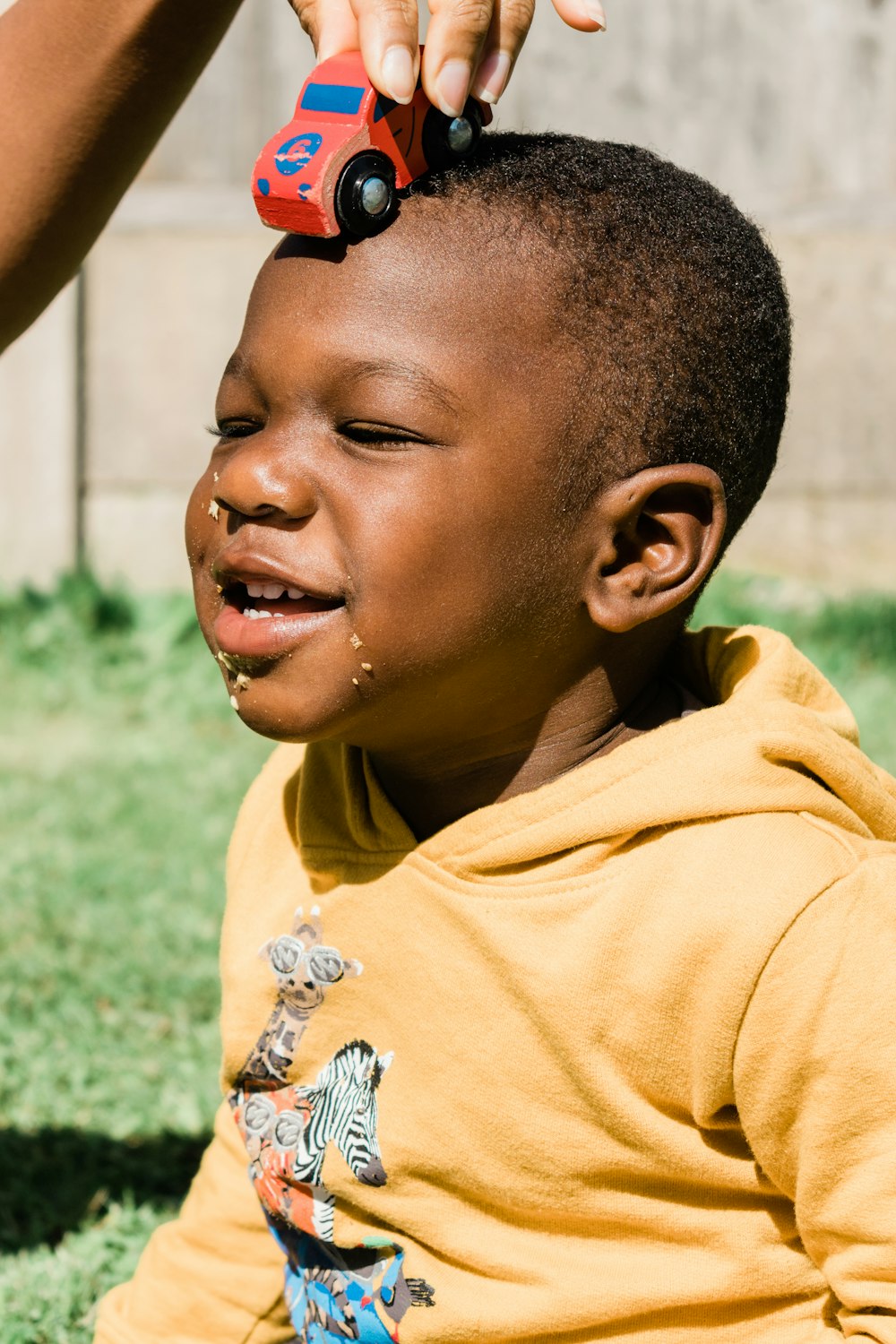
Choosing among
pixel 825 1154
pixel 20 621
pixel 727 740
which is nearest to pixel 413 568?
pixel 727 740

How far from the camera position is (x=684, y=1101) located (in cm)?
181

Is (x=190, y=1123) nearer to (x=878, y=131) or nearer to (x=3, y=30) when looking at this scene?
(x=3, y=30)

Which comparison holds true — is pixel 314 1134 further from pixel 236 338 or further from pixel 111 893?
pixel 236 338

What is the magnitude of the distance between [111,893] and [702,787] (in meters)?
2.67

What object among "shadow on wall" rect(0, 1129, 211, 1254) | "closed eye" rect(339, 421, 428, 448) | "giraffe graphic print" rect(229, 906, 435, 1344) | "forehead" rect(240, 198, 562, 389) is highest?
"forehead" rect(240, 198, 562, 389)

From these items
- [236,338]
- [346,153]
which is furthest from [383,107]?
[236,338]

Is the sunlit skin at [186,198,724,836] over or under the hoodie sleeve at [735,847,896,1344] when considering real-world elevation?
over

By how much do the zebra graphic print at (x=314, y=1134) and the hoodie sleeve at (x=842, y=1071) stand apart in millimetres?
531

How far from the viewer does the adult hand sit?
5.63ft

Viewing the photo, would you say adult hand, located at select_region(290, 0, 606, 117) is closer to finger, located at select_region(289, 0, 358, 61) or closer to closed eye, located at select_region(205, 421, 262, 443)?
finger, located at select_region(289, 0, 358, 61)

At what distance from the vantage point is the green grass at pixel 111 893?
2896 mm

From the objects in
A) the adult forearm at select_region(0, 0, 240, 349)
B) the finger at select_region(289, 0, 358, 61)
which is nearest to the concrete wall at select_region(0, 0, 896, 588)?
the adult forearm at select_region(0, 0, 240, 349)

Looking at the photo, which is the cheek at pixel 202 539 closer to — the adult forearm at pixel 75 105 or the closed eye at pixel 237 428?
the closed eye at pixel 237 428

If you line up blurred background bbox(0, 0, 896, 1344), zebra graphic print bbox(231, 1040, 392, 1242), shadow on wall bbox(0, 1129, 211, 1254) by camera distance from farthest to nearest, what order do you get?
blurred background bbox(0, 0, 896, 1344)
shadow on wall bbox(0, 1129, 211, 1254)
zebra graphic print bbox(231, 1040, 392, 1242)
